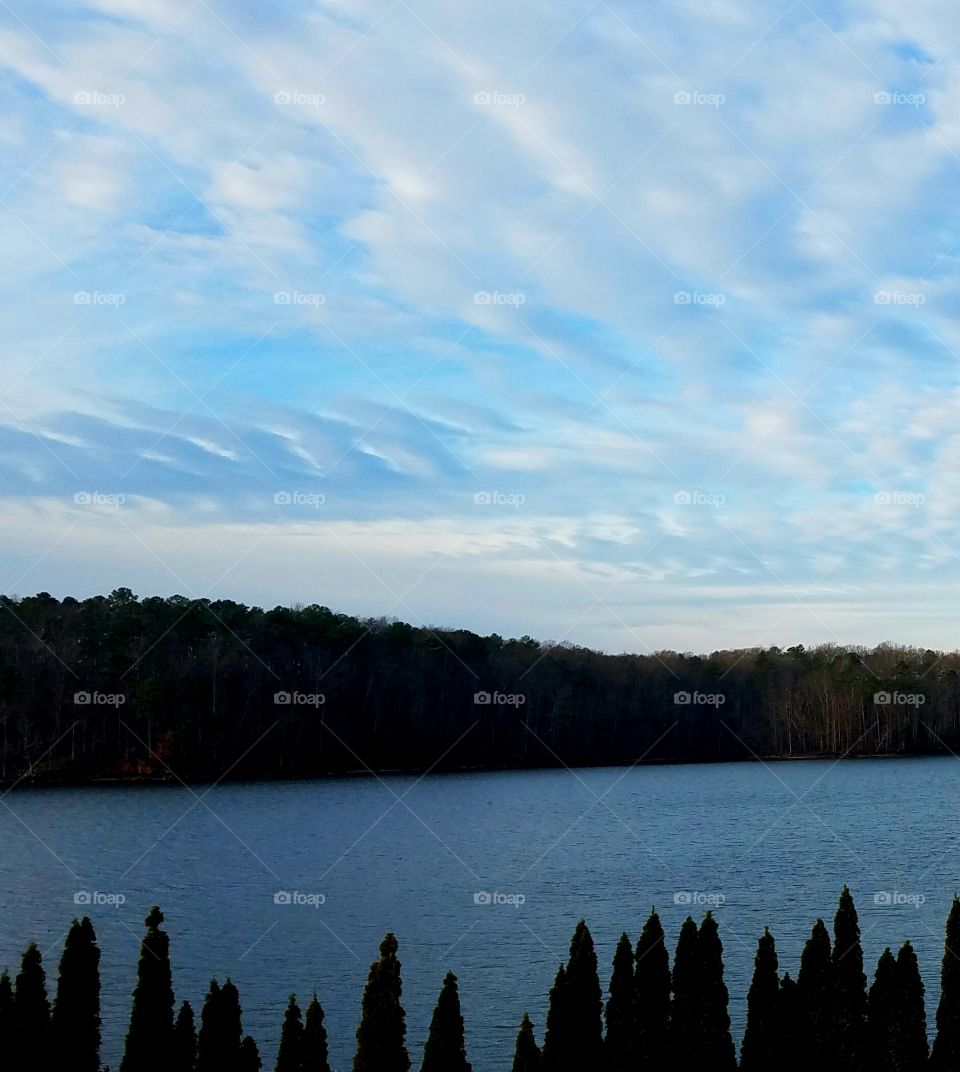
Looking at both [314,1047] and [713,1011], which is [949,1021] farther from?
[314,1047]

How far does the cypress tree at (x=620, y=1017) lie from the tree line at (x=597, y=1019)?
2 centimetres

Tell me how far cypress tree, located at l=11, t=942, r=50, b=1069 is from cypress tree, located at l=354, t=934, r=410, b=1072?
13.2 feet

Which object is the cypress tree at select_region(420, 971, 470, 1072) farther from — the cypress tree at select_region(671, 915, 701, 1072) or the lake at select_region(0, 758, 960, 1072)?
the lake at select_region(0, 758, 960, 1072)

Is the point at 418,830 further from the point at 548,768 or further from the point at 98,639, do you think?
the point at 548,768

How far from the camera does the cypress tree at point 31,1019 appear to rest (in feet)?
49.3

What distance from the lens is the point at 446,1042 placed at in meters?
15.2

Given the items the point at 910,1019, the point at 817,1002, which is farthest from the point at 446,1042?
the point at 910,1019

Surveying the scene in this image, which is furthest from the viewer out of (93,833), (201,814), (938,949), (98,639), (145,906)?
(98,639)

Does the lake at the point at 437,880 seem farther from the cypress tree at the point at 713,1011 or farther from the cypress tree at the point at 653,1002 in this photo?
the cypress tree at the point at 713,1011

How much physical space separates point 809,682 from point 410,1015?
100446mm

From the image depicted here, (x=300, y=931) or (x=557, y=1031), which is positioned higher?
(x=557, y=1031)

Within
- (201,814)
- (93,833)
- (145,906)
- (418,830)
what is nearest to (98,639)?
(201,814)

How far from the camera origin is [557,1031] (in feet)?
52.4

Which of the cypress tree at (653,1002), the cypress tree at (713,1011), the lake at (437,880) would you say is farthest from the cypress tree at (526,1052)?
the lake at (437,880)
